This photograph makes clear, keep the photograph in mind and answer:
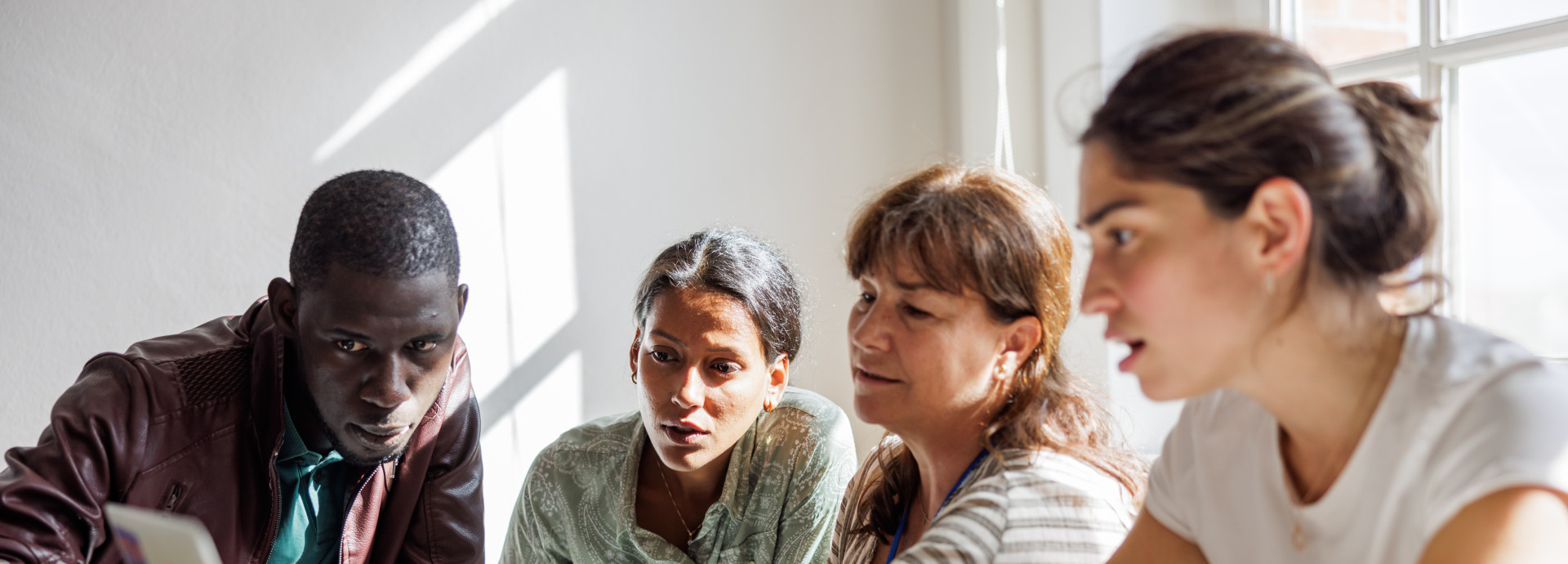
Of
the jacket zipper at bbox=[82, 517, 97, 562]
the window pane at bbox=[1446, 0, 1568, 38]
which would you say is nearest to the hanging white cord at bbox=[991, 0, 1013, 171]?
the window pane at bbox=[1446, 0, 1568, 38]

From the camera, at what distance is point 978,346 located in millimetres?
1349

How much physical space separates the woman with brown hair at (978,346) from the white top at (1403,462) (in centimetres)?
16

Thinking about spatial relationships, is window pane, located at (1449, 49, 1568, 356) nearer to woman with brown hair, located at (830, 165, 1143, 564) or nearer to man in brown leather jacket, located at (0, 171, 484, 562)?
woman with brown hair, located at (830, 165, 1143, 564)

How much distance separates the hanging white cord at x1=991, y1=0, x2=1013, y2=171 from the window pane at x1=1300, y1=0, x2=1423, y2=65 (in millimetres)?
743

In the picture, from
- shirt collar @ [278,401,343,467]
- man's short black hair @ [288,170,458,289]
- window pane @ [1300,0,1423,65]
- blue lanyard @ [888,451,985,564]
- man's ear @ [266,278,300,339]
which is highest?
window pane @ [1300,0,1423,65]

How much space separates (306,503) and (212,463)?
166 mm

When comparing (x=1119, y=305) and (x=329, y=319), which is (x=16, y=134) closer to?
(x=329, y=319)

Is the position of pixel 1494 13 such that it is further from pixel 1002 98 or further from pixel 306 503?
pixel 306 503

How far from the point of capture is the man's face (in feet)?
4.71

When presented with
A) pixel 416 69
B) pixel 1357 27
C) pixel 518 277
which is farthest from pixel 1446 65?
pixel 416 69

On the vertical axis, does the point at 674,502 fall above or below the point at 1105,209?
below

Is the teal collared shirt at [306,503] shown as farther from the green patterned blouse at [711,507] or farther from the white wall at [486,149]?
the white wall at [486,149]

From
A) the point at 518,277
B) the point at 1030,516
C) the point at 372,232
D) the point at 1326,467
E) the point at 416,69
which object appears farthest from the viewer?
the point at 518,277

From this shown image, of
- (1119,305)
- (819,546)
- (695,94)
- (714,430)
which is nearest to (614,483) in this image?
(714,430)
